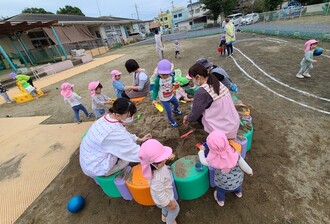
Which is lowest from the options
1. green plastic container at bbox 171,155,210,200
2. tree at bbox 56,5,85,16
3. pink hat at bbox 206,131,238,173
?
green plastic container at bbox 171,155,210,200

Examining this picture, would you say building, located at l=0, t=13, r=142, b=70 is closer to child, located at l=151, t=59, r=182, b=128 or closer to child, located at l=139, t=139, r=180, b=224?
child, located at l=151, t=59, r=182, b=128

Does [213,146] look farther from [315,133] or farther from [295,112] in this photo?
[295,112]

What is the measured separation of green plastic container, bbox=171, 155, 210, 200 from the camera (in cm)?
Answer: 219

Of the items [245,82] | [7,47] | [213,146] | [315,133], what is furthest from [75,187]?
[7,47]

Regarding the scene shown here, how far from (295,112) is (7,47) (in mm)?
22488

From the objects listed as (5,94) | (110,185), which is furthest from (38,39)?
(110,185)

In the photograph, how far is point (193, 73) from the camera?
7.52 ft

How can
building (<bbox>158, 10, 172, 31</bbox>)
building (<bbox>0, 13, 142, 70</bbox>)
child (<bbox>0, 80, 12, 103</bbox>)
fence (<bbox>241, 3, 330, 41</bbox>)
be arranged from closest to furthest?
child (<bbox>0, 80, 12, 103</bbox>) < fence (<bbox>241, 3, 330, 41</bbox>) < building (<bbox>0, 13, 142, 70</bbox>) < building (<bbox>158, 10, 172, 31</bbox>)

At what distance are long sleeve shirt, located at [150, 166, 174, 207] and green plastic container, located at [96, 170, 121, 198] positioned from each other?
794 millimetres

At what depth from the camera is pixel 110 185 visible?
241 centimetres

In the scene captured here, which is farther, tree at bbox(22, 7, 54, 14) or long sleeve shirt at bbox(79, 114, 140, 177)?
tree at bbox(22, 7, 54, 14)

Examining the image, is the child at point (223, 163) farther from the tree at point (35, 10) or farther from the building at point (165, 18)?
the building at point (165, 18)

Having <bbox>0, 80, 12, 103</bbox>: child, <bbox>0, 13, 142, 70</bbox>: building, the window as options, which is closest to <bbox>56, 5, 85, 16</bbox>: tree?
<bbox>0, 13, 142, 70</bbox>: building

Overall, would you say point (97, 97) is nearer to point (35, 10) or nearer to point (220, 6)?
point (220, 6)
